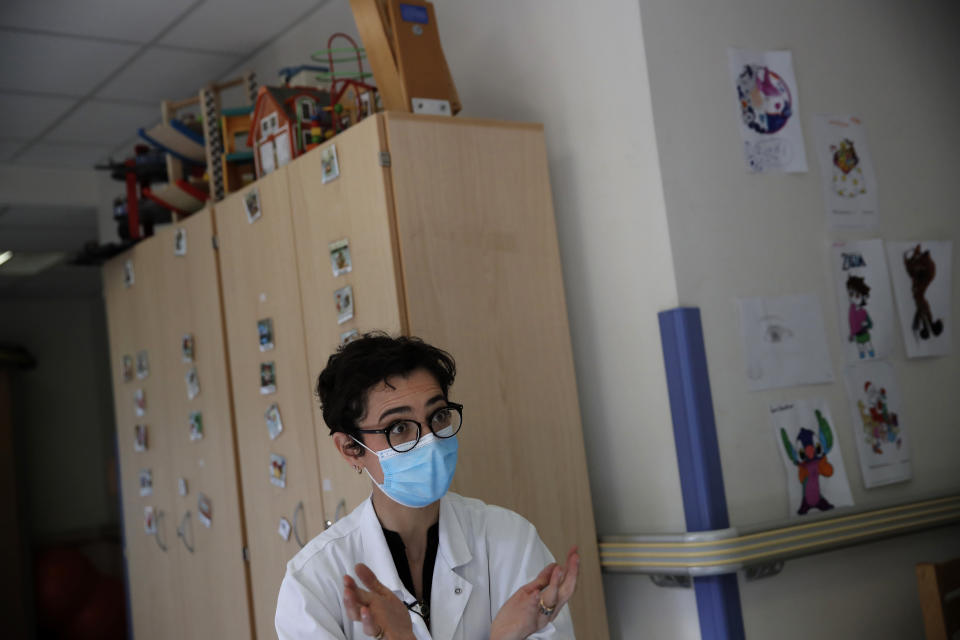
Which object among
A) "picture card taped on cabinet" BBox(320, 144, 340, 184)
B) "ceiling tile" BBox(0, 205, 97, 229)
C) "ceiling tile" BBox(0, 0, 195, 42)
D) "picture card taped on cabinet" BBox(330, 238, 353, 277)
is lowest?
"picture card taped on cabinet" BBox(330, 238, 353, 277)

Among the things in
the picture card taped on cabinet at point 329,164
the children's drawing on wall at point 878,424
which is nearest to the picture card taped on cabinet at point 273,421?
the picture card taped on cabinet at point 329,164

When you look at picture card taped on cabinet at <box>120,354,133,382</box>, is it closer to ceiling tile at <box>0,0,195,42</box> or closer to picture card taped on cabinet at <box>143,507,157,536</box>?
picture card taped on cabinet at <box>143,507,157,536</box>

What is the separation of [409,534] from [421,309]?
69 centimetres

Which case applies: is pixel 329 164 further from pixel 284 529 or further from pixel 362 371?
pixel 284 529

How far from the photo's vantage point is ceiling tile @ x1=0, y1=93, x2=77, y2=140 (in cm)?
437

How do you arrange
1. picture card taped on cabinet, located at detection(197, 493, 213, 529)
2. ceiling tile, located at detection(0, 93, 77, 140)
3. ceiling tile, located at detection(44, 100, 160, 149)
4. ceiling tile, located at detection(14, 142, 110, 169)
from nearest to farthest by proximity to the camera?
picture card taped on cabinet, located at detection(197, 493, 213, 529) < ceiling tile, located at detection(0, 93, 77, 140) < ceiling tile, located at detection(44, 100, 160, 149) < ceiling tile, located at detection(14, 142, 110, 169)

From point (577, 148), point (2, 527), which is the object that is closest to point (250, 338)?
point (577, 148)

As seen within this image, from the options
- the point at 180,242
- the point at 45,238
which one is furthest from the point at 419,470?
the point at 45,238

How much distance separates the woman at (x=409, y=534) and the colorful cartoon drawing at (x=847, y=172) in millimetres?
1432

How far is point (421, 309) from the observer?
248 centimetres

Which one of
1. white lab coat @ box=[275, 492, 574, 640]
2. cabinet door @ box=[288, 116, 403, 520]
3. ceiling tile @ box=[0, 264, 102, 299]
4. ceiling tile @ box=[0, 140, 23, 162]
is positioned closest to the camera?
white lab coat @ box=[275, 492, 574, 640]

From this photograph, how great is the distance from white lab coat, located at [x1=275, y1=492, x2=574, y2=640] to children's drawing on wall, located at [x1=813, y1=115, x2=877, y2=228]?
140 centimetres

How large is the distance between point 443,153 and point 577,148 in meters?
0.42

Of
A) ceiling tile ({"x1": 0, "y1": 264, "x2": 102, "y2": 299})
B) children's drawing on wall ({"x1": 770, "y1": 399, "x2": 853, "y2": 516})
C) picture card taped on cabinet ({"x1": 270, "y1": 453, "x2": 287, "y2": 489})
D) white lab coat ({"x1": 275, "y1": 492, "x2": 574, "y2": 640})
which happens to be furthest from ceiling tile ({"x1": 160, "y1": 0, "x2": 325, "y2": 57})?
ceiling tile ({"x1": 0, "y1": 264, "x2": 102, "y2": 299})
